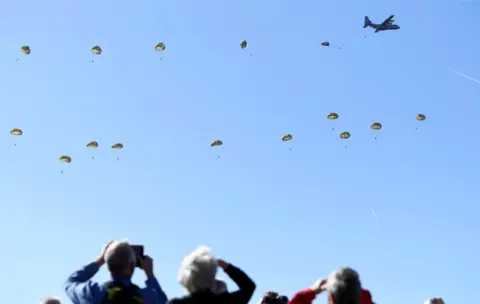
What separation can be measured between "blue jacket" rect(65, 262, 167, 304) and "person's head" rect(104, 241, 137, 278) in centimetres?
12

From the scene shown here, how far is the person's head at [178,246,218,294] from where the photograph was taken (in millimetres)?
9672

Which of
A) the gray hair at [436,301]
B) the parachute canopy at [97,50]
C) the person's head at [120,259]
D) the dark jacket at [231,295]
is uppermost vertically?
the parachute canopy at [97,50]

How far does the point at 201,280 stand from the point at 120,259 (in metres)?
1.14

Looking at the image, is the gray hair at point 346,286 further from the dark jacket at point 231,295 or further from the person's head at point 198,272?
the person's head at point 198,272

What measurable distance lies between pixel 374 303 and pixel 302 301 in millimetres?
1136

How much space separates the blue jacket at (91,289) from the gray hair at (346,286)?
8.42 ft

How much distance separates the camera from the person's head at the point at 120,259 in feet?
32.8

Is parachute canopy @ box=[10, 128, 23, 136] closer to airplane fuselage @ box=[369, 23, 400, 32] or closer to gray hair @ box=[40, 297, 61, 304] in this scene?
gray hair @ box=[40, 297, 61, 304]

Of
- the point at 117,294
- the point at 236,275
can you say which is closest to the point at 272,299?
the point at 236,275

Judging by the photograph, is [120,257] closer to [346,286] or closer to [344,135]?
[346,286]

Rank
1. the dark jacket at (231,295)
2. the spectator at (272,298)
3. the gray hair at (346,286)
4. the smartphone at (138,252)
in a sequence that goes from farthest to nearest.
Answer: the spectator at (272,298), the smartphone at (138,252), the dark jacket at (231,295), the gray hair at (346,286)

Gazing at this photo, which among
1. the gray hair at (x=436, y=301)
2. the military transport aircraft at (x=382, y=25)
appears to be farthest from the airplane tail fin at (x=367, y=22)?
the gray hair at (x=436, y=301)

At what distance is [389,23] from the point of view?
3814 inches

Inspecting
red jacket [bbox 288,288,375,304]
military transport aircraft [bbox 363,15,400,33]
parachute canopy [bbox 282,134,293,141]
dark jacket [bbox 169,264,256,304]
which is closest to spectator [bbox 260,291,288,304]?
dark jacket [bbox 169,264,256,304]
